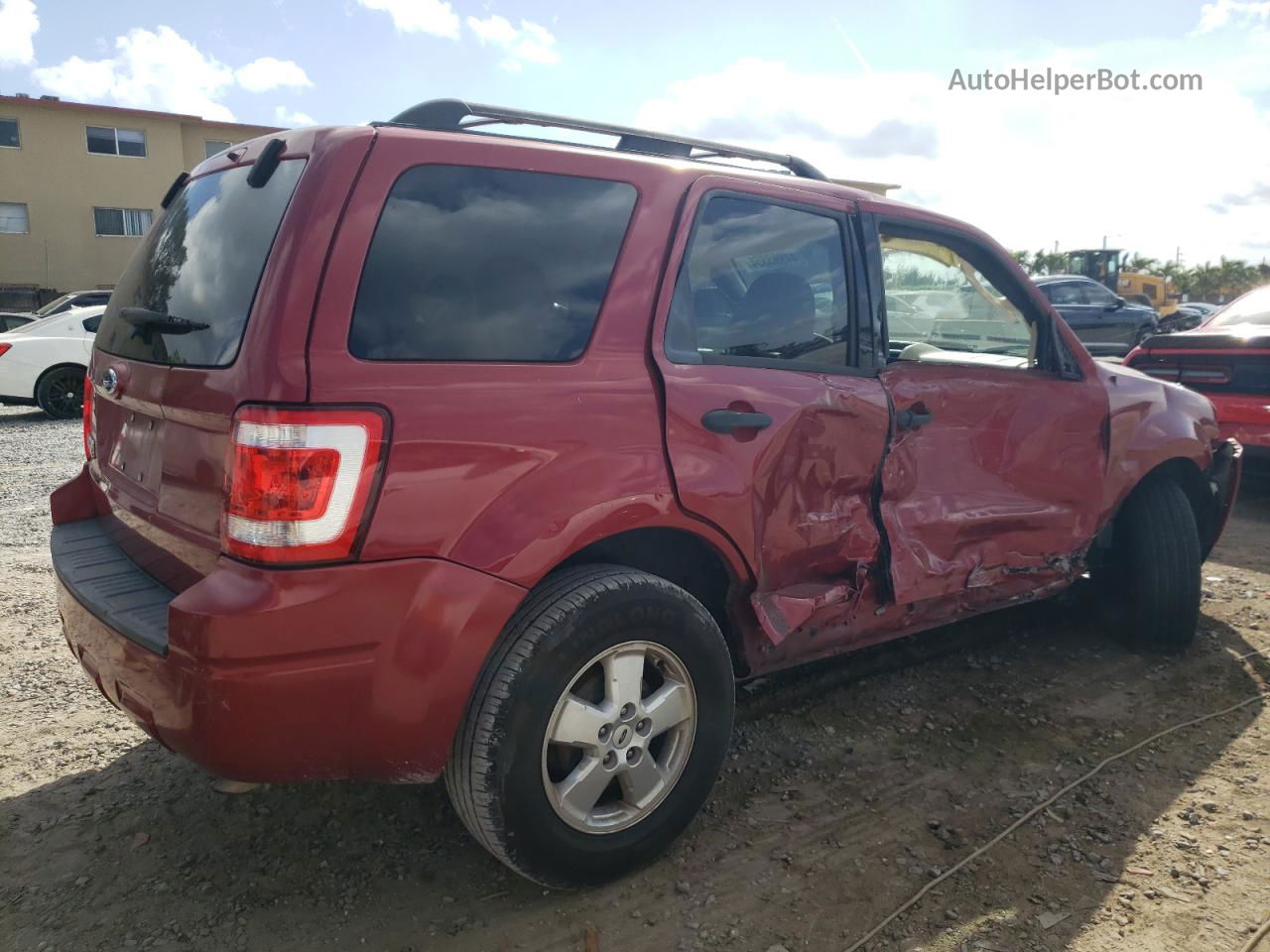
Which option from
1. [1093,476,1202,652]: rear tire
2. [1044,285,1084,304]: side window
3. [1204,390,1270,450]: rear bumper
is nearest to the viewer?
[1093,476,1202,652]: rear tire

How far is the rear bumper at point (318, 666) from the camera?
1910 mm

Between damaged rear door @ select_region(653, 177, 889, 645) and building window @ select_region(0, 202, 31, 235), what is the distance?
33320 mm

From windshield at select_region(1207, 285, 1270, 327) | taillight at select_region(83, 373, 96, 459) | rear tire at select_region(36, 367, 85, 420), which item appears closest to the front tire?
taillight at select_region(83, 373, 96, 459)

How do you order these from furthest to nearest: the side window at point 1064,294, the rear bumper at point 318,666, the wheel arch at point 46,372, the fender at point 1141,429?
the side window at point 1064,294 < the wheel arch at point 46,372 < the fender at point 1141,429 < the rear bumper at point 318,666

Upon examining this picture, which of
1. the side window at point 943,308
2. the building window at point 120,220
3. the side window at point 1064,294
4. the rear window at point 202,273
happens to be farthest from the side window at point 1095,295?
the building window at point 120,220

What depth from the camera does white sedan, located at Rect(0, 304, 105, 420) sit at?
37.5 ft

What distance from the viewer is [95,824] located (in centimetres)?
272

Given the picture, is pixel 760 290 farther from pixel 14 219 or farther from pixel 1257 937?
pixel 14 219

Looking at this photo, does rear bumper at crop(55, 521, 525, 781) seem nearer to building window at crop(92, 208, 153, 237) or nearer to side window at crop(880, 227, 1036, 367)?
side window at crop(880, 227, 1036, 367)

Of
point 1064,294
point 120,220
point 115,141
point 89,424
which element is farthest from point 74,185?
point 89,424

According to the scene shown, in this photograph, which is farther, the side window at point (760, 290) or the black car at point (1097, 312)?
the black car at point (1097, 312)

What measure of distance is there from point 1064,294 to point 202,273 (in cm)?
1893

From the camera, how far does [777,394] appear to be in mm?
2674

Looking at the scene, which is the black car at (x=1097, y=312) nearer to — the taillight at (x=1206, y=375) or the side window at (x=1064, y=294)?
the side window at (x=1064, y=294)
